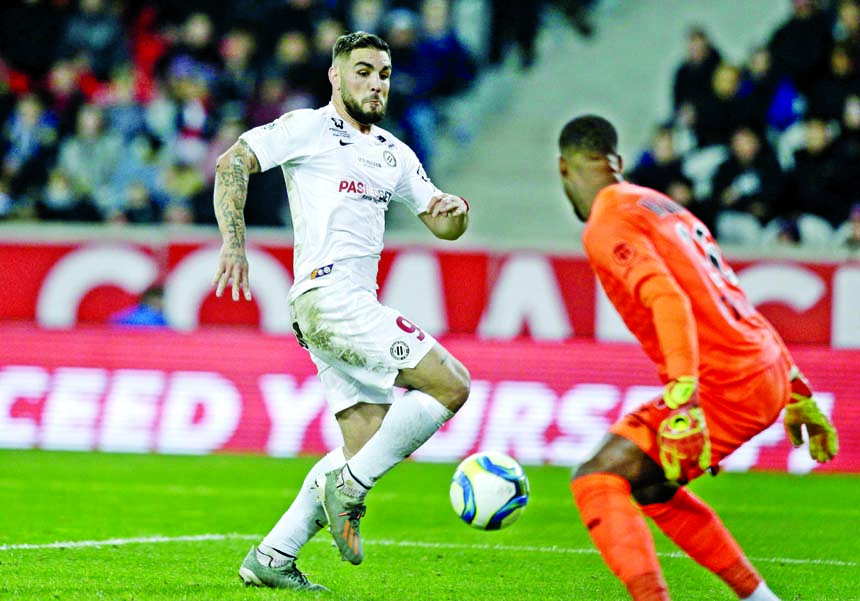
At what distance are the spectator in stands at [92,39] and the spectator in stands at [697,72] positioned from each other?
6.86m

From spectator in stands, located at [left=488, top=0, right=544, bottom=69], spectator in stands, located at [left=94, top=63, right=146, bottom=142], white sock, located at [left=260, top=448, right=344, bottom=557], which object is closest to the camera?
white sock, located at [left=260, top=448, right=344, bottom=557]

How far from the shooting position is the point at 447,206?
6.28m

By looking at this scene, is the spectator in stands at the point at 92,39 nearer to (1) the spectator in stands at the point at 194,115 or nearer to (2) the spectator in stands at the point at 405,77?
(1) the spectator in stands at the point at 194,115

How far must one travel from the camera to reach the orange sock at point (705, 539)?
16.9 feet

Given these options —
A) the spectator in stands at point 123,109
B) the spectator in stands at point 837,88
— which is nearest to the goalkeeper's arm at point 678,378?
the spectator in stands at point 837,88

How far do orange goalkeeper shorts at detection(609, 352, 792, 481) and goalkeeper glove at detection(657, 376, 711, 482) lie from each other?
9.6 inches

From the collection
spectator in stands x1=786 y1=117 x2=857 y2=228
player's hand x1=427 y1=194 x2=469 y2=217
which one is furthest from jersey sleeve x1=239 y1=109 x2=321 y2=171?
spectator in stands x1=786 y1=117 x2=857 y2=228

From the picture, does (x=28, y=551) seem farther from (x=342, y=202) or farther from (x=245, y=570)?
(x=342, y=202)

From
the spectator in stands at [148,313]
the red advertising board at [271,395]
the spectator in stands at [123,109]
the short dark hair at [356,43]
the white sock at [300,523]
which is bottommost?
the red advertising board at [271,395]

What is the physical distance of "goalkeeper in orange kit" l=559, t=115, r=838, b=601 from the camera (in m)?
4.72

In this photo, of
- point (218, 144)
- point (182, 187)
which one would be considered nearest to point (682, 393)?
point (182, 187)

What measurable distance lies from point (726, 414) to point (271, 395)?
25.4 feet

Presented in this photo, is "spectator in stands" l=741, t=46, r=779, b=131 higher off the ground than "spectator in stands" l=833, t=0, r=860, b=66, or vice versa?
"spectator in stands" l=833, t=0, r=860, b=66

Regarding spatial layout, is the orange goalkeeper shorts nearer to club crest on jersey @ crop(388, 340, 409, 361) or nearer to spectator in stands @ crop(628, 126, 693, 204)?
club crest on jersey @ crop(388, 340, 409, 361)
